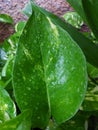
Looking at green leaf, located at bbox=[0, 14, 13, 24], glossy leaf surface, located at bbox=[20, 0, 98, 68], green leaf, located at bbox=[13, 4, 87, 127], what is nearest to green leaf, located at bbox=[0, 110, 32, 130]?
green leaf, located at bbox=[13, 4, 87, 127]

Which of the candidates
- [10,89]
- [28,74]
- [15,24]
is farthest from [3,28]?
[28,74]

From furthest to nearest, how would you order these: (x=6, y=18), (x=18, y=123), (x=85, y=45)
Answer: (x=6, y=18) < (x=85, y=45) < (x=18, y=123)

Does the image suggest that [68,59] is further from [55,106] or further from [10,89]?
[10,89]

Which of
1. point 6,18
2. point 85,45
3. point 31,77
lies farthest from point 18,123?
point 6,18

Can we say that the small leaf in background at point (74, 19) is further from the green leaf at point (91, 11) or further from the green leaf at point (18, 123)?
the green leaf at point (18, 123)

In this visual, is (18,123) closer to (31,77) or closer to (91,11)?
(31,77)

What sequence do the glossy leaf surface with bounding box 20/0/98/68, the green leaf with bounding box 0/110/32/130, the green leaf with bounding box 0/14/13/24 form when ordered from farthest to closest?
1. the green leaf with bounding box 0/14/13/24
2. the glossy leaf surface with bounding box 20/0/98/68
3. the green leaf with bounding box 0/110/32/130

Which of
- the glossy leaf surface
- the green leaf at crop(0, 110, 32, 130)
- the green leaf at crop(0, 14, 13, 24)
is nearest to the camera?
the green leaf at crop(0, 110, 32, 130)

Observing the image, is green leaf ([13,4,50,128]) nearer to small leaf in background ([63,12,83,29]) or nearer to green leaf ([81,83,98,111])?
green leaf ([81,83,98,111])
